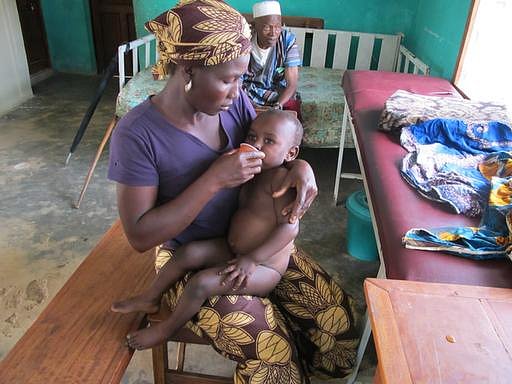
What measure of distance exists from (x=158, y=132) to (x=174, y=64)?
0.19m

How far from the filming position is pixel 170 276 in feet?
4.37

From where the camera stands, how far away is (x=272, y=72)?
3258 millimetres

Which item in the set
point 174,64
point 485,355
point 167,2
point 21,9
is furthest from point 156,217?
point 21,9

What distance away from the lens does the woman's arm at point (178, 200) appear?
1137 mm

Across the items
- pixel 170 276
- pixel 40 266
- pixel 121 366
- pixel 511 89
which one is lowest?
pixel 40 266

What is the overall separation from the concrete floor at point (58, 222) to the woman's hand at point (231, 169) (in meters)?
1.14

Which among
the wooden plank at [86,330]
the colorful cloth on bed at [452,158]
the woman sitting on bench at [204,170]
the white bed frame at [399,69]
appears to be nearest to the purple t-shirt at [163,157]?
the woman sitting on bench at [204,170]

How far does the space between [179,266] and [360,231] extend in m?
1.54

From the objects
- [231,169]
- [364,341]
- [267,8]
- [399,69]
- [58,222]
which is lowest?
[58,222]

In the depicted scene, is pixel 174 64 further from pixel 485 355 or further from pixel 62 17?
pixel 62 17

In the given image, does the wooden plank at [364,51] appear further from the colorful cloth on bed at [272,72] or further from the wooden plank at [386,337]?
the wooden plank at [386,337]

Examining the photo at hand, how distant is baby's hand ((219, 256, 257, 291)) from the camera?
1241 mm

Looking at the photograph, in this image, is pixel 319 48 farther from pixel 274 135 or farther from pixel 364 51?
pixel 274 135

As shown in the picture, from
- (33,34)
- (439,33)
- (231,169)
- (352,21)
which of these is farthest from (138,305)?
(33,34)
